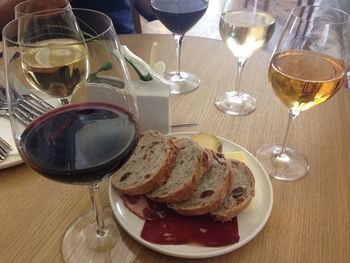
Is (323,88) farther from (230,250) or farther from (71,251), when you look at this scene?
(71,251)

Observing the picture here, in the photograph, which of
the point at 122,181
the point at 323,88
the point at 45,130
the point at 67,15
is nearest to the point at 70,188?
the point at 122,181

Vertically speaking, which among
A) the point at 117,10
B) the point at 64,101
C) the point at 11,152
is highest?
the point at 64,101

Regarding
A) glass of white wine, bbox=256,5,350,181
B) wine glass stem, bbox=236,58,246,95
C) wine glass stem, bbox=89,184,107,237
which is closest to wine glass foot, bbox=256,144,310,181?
glass of white wine, bbox=256,5,350,181

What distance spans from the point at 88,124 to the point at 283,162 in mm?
413

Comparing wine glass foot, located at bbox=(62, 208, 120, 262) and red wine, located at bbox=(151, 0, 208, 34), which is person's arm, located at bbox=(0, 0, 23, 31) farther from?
wine glass foot, located at bbox=(62, 208, 120, 262)

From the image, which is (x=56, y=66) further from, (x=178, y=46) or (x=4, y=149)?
(x=178, y=46)

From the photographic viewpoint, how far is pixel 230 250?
0.53 metres

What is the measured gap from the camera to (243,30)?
0.84 metres

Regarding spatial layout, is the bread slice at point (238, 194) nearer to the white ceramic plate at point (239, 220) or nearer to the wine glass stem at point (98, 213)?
the white ceramic plate at point (239, 220)

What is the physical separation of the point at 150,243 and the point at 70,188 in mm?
200

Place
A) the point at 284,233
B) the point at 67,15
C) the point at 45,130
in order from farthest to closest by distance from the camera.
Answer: the point at 67,15 < the point at 284,233 < the point at 45,130

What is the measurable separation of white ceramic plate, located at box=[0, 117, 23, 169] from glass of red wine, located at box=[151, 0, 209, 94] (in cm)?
38

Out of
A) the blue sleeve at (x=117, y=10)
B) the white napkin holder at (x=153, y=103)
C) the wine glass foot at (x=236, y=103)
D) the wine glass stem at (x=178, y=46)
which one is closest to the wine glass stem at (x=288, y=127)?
the wine glass foot at (x=236, y=103)

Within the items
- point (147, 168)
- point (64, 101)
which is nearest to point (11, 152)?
point (64, 101)
